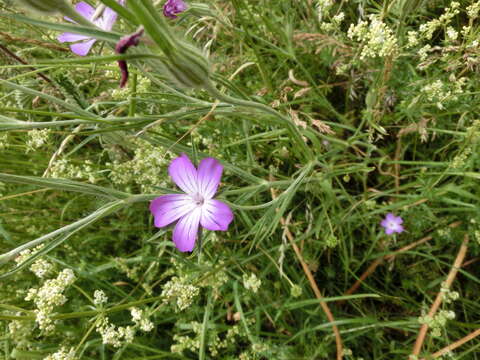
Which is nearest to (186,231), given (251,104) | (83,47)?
(251,104)

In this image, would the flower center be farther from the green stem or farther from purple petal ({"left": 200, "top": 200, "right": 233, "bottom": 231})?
the green stem

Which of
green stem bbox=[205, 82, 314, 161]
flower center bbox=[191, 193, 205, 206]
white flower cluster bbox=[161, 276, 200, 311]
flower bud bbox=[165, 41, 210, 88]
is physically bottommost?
white flower cluster bbox=[161, 276, 200, 311]

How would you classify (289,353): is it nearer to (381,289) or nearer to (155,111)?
(381,289)

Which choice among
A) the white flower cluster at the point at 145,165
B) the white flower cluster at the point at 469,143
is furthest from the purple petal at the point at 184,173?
the white flower cluster at the point at 469,143

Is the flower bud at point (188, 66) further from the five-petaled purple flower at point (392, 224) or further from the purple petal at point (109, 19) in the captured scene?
the five-petaled purple flower at point (392, 224)

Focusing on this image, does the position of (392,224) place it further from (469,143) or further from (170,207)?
(170,207)

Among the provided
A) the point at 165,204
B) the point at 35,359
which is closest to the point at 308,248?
the point at 165,204

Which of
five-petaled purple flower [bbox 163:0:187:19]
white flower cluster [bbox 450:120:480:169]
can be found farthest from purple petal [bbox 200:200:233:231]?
white flower cluster [bbox 450:120:480:169]
